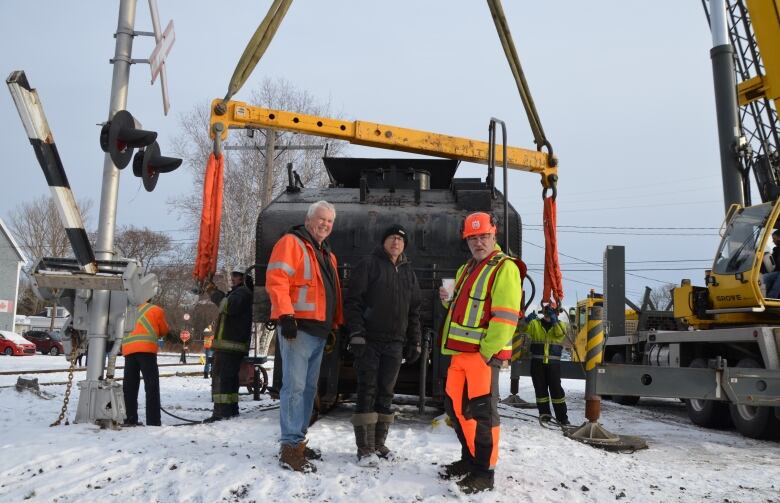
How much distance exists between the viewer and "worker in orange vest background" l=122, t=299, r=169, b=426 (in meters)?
6.45

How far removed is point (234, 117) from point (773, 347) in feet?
22.1

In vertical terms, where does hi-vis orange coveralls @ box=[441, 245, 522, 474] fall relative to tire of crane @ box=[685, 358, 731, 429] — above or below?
above

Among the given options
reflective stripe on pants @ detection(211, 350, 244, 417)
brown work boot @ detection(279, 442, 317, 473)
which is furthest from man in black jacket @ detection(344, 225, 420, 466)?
reflective stripe on pants @ detection(211, 350, 244, 417)

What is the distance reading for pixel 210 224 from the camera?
6.78m

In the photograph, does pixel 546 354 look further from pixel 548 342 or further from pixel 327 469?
pixel 327 469

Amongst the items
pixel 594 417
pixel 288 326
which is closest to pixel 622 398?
pixel 594 417

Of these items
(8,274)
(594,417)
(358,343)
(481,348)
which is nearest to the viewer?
(481,348)

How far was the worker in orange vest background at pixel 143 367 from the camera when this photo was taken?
6453 millimetres

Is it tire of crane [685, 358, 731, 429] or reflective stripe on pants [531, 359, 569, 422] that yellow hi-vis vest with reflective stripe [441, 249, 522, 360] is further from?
tire of crane [685, 358, 731, 429]

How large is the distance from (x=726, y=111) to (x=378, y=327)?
9.43 metres

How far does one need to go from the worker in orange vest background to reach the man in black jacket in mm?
2883

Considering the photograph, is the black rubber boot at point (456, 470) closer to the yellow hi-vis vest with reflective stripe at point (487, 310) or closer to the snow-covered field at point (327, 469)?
the snow-covered field at point (327, 469)

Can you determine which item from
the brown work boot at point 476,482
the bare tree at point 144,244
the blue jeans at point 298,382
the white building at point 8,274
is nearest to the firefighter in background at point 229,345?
the blue jeans at point 298,382

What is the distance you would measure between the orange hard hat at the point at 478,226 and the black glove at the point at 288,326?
134 centimetres
